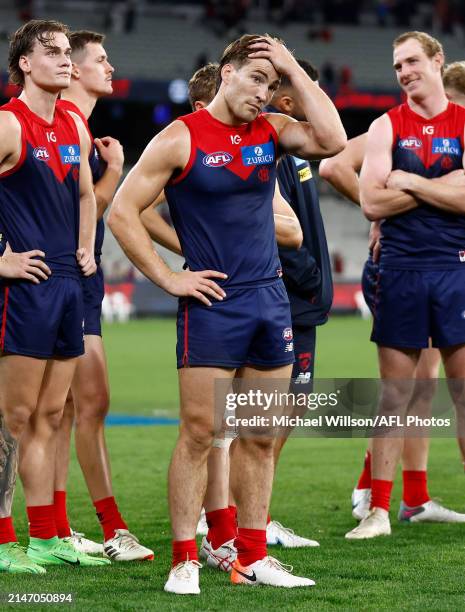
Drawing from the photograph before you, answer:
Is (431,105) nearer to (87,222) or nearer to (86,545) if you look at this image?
(87,222)

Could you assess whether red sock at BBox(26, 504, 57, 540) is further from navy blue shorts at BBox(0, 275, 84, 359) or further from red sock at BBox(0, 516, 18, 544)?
navy blue shorts at BBox(0, 275, 84, 359)

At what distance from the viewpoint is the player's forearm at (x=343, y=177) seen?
7.35 metres

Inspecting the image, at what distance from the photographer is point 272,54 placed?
5203mm

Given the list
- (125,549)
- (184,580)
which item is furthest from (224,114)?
(125,549)

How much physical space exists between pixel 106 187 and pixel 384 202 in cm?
156

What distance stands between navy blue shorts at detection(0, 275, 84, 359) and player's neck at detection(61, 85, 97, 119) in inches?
51.2

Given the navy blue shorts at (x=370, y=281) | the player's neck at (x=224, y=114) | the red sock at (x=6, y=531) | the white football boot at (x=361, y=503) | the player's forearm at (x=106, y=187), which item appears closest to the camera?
the player's neck at (x=224, y=114)

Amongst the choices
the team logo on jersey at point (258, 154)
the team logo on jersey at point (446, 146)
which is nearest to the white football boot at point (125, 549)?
the team logo on jersey at point (258, 154)

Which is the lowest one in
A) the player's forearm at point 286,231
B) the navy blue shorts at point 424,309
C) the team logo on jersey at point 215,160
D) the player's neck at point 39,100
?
the navy blue shorts at point 424,309

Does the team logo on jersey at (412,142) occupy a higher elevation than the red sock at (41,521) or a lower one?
higher

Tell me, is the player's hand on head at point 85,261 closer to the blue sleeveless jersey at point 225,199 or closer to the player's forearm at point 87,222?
the player's forearm at point 87,222

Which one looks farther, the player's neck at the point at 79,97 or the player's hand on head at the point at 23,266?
the player's neck at the point at 79,97

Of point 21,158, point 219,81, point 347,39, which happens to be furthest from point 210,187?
point 347,39

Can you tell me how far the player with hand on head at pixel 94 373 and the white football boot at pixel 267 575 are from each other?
0.83 metres
